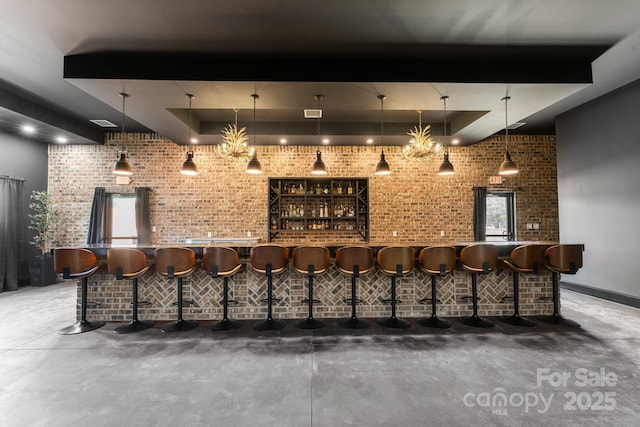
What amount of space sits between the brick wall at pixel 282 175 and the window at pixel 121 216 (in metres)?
0.25

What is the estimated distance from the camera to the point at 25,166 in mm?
6227

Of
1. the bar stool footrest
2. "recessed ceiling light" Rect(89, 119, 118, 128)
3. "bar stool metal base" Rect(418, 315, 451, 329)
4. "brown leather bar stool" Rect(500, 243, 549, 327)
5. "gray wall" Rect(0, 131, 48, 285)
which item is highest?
"recessed ceiling light" Rect(89, 119, 118, 128)

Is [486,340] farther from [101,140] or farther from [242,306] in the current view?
[101,140]

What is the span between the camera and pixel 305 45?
330 cm

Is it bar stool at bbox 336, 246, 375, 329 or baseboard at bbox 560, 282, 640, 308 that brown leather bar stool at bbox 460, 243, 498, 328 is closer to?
bar stool at bbox 336, 246, 375, 329

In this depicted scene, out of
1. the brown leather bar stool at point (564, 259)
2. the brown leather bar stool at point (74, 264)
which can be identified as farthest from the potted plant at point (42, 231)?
the brown leather bar stool at point (564, 259)

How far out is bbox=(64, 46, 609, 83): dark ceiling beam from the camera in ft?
11.2

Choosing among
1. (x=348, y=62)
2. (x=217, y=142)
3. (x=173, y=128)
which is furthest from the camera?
(x=217, y=142)

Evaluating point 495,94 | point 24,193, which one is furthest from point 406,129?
point 24,193

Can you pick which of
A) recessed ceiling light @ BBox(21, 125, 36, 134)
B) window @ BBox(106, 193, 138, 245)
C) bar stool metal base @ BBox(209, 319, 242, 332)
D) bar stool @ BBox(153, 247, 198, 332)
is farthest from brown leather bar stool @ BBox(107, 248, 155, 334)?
recessed ceiling light @ BBox(21, 125, 36, 134)

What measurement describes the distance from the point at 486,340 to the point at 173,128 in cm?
601

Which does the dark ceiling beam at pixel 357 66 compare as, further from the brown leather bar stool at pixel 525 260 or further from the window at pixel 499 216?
the window at pixel 499 216

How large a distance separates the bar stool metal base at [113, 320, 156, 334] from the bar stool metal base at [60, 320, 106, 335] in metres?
0.32

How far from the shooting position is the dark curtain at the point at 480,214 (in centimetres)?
675
